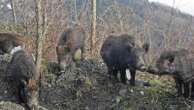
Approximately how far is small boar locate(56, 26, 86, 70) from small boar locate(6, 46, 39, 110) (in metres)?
2.01

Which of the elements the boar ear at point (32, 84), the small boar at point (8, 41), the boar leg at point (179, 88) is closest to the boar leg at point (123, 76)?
the boar leg at point (179, 88)

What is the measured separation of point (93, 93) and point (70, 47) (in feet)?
5.92

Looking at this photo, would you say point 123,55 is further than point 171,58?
Yes

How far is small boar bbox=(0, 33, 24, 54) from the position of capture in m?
10.4

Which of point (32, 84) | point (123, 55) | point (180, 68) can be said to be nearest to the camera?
point (32, 84)

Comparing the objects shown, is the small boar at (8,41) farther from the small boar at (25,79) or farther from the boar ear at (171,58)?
the boar ear at (171,58)

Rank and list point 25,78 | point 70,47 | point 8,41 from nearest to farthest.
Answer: point 25,78, point 8,41, point 70,47

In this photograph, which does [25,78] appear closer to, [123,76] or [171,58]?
[123,76]

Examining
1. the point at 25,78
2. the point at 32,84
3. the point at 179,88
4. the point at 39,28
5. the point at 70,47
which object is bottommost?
the point at 179,88

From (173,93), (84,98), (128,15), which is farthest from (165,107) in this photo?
(128,15)

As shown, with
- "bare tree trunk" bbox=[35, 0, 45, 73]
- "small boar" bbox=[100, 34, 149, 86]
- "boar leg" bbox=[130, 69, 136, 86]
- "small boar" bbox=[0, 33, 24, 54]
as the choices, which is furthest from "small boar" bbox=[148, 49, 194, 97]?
"small boar" bbox=[0, 33, 24, 54]

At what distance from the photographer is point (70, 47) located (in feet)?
35.0

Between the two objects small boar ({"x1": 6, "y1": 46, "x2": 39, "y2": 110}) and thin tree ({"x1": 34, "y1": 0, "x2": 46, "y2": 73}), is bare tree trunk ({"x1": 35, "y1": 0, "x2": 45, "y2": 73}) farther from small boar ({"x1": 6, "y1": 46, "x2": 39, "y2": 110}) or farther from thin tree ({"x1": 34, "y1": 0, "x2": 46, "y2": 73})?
small boar ({"x1": 6, "y1": 46, "x2": 39, "y2": 110})

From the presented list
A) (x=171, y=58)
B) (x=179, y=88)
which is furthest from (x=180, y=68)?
(x=179, y=88)
